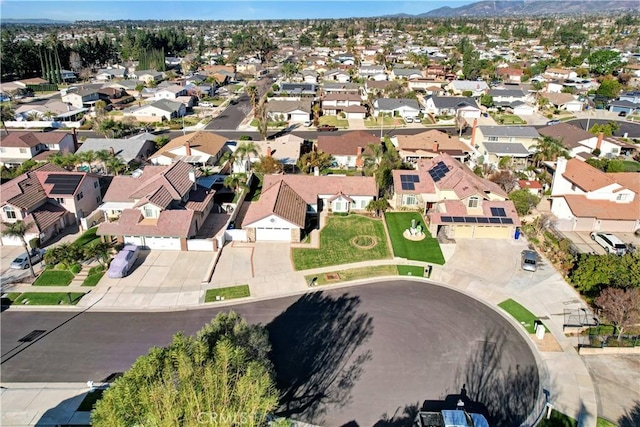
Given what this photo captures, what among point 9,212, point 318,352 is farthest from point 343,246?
point 9,212

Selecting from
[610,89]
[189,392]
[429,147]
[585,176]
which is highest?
[610,89]

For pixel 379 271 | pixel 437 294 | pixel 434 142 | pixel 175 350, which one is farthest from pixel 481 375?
pixel 434 142

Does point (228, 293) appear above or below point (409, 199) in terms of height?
below

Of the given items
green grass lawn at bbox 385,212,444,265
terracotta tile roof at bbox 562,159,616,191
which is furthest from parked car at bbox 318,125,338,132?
terracotta tile roof at bbox 562,159,616,191

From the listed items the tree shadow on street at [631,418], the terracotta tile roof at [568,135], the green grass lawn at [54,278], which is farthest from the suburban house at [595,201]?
the green grass lawn at [54,278]

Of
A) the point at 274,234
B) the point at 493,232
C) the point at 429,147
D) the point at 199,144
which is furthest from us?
the point at 429,147

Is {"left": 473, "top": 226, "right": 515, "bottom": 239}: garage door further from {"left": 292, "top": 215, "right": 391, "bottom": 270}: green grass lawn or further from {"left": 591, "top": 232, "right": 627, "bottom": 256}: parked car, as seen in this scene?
{"left": 292, "top": 215, "right": 391, "bottom": 270}: green grass lawn

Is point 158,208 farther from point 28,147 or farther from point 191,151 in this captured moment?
point 28,147
